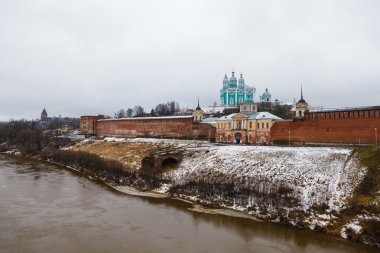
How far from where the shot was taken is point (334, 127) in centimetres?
2986

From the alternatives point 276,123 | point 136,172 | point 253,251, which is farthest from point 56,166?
point 253,251

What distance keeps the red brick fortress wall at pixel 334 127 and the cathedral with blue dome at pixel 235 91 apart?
5697cm

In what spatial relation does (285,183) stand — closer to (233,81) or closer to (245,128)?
(245,128)

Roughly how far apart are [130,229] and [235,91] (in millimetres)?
77024

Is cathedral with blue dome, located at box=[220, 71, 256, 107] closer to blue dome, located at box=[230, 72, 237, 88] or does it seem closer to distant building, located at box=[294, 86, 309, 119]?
blue dome, located at box=[230, 72, 237, 88]

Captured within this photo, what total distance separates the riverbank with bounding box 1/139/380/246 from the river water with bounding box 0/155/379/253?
132cm

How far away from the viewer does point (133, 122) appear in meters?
54.2

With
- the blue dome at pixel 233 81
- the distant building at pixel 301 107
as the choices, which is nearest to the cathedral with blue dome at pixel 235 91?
the blue dome at pixel 233 81

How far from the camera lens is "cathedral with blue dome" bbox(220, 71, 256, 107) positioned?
90.5 metres

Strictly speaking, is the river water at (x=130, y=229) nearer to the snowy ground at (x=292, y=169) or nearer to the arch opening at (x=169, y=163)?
the snowy ground at (x=292, y=169)

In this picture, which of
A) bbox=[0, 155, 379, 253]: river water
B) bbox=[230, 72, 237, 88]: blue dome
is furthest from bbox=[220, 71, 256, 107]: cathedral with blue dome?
bbox=[0, 155, 379, 253]: river water

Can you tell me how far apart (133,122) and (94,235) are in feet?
A: 128

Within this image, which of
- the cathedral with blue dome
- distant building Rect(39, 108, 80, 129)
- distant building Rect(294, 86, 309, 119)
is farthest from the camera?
distant building Rect(39, 108, 80, 129)

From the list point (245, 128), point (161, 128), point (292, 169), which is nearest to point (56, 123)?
point (161, 128)
